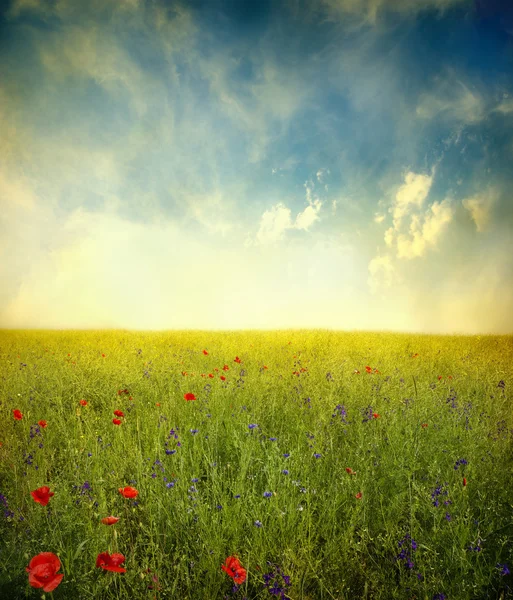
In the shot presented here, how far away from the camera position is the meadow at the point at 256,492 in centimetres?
162

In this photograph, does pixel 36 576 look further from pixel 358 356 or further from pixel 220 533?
pixel 358 356

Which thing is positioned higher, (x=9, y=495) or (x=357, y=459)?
(x=357, y=459)

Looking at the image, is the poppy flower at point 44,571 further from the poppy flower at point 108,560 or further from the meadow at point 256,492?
the poppy flower at point 108,560

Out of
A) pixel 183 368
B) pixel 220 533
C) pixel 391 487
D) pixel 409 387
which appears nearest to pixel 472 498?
pixel 391 487

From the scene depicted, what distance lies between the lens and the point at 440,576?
1651 mm

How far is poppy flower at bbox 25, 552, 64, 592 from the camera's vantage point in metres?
0.96

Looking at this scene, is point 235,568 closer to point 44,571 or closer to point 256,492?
point 44,571

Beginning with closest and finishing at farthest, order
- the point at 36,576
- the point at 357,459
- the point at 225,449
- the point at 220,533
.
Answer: the point at 36,576 → the point at 220,533 → the point at 357,459 → the point at 225,449

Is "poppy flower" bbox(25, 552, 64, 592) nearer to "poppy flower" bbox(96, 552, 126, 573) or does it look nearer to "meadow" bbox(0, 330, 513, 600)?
"meadow" bbox(0, 330, 513, 600)

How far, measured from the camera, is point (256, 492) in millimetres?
2303

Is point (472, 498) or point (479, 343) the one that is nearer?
point (472, 498)

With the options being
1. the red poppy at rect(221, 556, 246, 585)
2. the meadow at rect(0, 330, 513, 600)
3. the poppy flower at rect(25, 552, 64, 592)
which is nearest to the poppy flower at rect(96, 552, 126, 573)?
the meadow at rect(0, 330, 513, 600)

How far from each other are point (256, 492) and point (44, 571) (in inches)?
60.7

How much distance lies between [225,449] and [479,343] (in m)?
10.9
